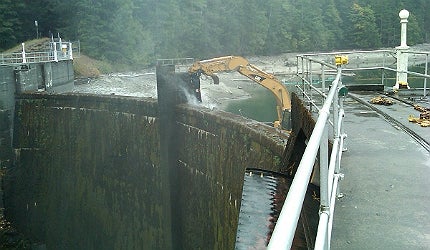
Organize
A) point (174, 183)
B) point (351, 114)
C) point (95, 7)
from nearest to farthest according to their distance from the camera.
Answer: point (351, 114) < point (174, 183) < point (95, 7)

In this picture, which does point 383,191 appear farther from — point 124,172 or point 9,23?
point 9,23

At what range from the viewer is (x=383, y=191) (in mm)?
3654

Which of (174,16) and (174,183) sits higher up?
(174,16)

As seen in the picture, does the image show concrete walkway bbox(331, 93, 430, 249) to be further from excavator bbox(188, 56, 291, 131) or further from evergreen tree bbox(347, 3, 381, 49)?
evergreen tree bbox(347, 3, 381, 49)

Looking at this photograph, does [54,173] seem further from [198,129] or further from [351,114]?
[351,114]

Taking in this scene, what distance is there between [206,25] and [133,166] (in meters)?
56.5

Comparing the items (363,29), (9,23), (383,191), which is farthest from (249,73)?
(363,29)

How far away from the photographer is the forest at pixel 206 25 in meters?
47.7

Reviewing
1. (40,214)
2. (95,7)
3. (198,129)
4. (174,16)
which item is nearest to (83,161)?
(40,214)

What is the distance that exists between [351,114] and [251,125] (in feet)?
6.08

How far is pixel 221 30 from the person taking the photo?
2702 inches

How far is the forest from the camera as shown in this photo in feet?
156

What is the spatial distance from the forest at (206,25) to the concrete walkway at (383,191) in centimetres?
4206

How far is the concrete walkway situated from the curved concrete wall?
74.5 inches
